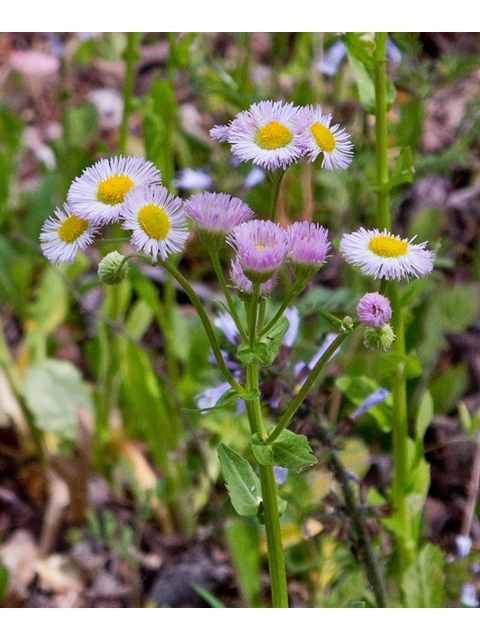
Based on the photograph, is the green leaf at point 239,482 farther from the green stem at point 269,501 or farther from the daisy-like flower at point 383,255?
the daisy-like flower at point 383,255

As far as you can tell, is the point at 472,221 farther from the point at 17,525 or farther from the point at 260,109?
the point at 17,525

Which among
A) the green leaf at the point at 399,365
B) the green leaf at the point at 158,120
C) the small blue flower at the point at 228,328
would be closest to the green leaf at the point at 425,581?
the green leaf at the point at 399,365

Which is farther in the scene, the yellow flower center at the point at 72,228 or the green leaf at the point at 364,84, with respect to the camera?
the green leaf at the point at 364,84

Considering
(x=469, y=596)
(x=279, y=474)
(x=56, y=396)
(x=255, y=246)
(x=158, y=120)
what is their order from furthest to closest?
(x=56, y=396)
(x=158, y=120)
(x=469, y=596)
(x=279, y=474)
(x=255, y=246)

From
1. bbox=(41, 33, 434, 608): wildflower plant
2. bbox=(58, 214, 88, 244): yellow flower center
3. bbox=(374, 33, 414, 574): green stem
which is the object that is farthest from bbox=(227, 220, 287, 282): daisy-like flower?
bbox=(374, 33, 414, 574): green stem

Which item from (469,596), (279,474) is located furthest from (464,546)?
(279,474)

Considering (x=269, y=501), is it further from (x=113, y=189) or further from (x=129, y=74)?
(x=129, y=74)
